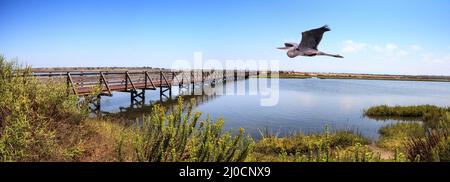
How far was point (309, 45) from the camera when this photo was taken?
16.4 feet

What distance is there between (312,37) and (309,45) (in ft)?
0.48

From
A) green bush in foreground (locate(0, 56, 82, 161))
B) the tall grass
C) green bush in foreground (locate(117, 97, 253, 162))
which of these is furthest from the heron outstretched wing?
the tall grass

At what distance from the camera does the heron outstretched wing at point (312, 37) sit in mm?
4781

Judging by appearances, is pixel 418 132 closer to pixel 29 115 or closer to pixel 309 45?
pixel 309 45

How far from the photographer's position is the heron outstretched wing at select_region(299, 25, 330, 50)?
478 cm

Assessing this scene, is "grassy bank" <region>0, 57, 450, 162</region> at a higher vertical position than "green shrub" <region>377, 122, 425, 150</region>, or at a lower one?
higher

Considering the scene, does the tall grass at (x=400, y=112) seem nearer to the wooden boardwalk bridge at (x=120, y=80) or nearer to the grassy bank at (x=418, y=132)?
the grassy bank at (x=418, y=132)

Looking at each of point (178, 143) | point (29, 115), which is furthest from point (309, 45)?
point (29, 115)

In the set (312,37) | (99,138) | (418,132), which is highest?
(312,37)

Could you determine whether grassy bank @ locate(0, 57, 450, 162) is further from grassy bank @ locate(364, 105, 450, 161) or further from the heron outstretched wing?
the heron outstretched wing

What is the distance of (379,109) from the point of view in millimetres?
21594

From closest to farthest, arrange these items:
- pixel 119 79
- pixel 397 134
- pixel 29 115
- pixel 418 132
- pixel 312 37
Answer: pixel 312 37 < pixel 29 115 < pixel 418 132 < pixel 397 134 < pixel 119 79

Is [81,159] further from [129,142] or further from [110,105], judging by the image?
[110,105]

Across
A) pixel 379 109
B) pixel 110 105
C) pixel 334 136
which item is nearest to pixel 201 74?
pixel 110 105
